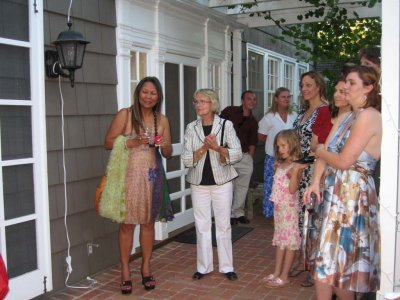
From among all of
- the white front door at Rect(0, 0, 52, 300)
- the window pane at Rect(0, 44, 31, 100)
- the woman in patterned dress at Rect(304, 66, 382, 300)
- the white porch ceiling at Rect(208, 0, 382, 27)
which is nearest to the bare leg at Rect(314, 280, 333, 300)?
the woman in patterned dress at Rect(304, 66, 382, 300)

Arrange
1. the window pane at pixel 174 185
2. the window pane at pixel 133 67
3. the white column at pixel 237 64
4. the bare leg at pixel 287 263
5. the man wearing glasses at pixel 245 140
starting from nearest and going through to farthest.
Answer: the bare leg at pixel 287 263 → the window pane at pixel 133 67 → the window pane at pixel 174 185 → the man wearing glasses at pixel 245 140 → the white column at pixel 237 64

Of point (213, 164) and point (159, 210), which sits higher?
point (213, 164)

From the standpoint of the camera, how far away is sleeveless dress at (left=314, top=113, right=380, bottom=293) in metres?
2.55

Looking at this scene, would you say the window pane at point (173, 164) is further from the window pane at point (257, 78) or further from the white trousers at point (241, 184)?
the window pane at point (257, 78)

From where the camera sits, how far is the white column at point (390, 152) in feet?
7.88

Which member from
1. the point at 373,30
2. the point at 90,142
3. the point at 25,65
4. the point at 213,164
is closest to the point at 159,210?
the point at 213,164

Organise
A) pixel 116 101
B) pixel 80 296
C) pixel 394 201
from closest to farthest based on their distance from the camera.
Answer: pixel 394 201, pixel 80 296, pixel 116 101

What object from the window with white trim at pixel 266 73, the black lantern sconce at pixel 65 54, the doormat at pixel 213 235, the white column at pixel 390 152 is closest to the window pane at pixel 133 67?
the black lantern sconce at pixel 65 54

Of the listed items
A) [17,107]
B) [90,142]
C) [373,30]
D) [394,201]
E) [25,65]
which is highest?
[373,30]

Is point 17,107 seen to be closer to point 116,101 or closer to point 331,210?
point 116,101

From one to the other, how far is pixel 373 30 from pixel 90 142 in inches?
172

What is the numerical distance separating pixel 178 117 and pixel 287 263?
7.41 ft

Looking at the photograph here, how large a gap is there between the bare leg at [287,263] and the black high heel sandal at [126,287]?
121 cm

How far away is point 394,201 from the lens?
2459mm
